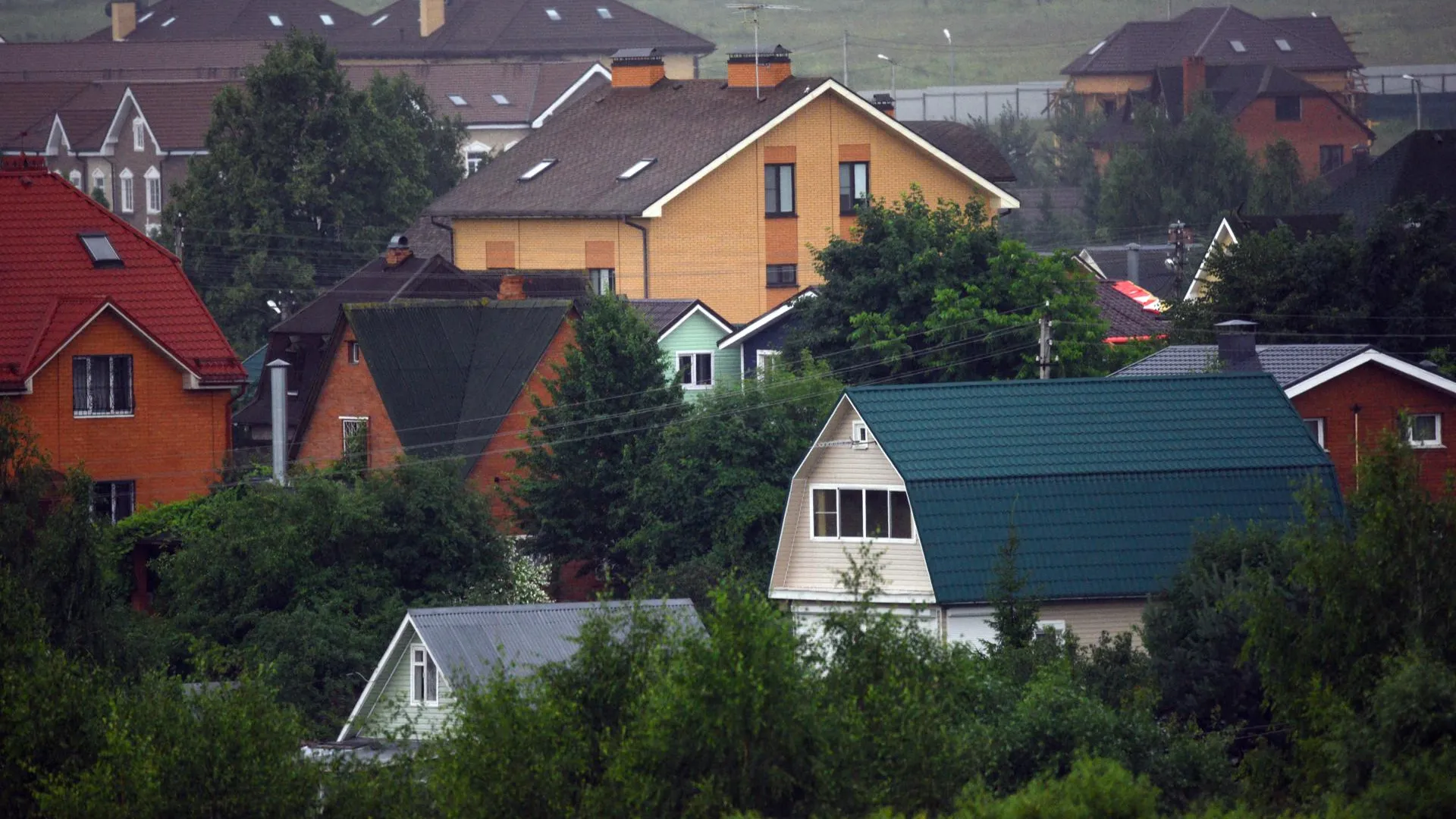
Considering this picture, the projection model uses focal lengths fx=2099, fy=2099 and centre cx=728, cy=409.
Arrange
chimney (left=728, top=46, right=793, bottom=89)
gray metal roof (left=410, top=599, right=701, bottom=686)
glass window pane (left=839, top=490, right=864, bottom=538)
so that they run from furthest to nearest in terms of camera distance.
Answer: chimney (left=728, top=46, right=793, bottom=89)
glass window pane (left=839, top=490, right=864, bottom=538)
gray metal roof (left=410, top=599, right=701, bottom=686)

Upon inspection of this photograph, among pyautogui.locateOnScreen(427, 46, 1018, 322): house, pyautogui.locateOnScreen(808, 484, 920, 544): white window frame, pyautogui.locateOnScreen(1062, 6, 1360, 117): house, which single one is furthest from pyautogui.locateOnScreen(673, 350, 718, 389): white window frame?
pyautogui.locateOnScreen(1062, 6, 1360, 117): house

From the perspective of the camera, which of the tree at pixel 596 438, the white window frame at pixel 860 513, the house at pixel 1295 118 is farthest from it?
the house at pixel 1295 118

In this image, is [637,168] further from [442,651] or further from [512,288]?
[442,651]

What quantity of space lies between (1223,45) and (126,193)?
54082 mm

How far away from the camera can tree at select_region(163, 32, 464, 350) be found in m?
59.8

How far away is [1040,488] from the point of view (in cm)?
2841

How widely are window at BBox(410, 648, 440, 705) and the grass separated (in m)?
101

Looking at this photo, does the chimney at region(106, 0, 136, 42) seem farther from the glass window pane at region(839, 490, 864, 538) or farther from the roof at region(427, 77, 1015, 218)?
the glass window pane at region(839, 490, 864, 538)

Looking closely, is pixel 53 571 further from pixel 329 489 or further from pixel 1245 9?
pixel 1245 9

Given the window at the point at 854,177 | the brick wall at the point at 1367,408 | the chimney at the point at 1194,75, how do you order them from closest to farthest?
the brick wall at the point at 1367,408 < the window at the point at 854,177 < the chimney at the point at 1194,75

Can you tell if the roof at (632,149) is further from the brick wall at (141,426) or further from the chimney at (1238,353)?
the chimney at (1238,353)

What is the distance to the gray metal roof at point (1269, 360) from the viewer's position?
3238 centimetres

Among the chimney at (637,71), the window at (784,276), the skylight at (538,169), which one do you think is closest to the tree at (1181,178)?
the chimney at (637,71)

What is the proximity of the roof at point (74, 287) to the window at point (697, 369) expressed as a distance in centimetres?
975
